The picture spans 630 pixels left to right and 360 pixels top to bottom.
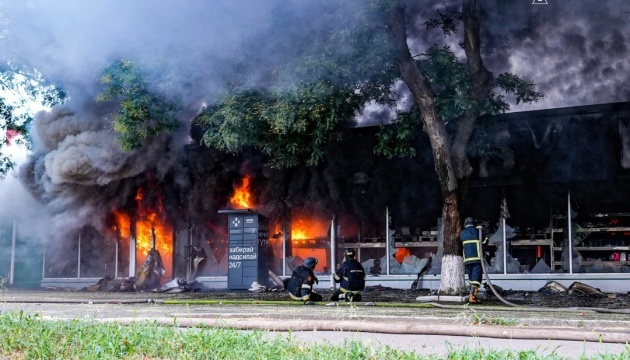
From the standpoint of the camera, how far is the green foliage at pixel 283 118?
16.4 metres

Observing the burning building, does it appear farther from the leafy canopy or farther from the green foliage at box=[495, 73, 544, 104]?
the leafy canopy

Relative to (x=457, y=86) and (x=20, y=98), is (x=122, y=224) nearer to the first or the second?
(x=20, y=98)

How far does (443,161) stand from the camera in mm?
16641

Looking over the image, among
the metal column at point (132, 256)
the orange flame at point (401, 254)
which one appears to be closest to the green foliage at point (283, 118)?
the orange flame at point (401, 254)

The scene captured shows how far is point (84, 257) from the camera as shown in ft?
90.2

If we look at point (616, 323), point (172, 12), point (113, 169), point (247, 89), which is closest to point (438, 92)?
point (247, 89)

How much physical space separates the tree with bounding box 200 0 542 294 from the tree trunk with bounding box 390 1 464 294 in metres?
0.02

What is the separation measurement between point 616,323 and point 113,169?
1726cm

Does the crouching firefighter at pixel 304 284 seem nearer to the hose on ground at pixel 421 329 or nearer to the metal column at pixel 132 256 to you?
the hose on ground at pixel 421 329

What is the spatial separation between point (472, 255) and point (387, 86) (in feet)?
14.3

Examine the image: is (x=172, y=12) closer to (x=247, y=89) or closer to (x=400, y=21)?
(x=247, y=89)

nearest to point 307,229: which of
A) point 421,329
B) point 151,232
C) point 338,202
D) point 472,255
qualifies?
point 338,202

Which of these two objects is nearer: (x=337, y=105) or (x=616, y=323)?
(x=616, y=323)

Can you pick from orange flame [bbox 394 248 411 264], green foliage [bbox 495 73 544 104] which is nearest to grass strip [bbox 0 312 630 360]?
green foliage [bbox 495 73 544 104]
